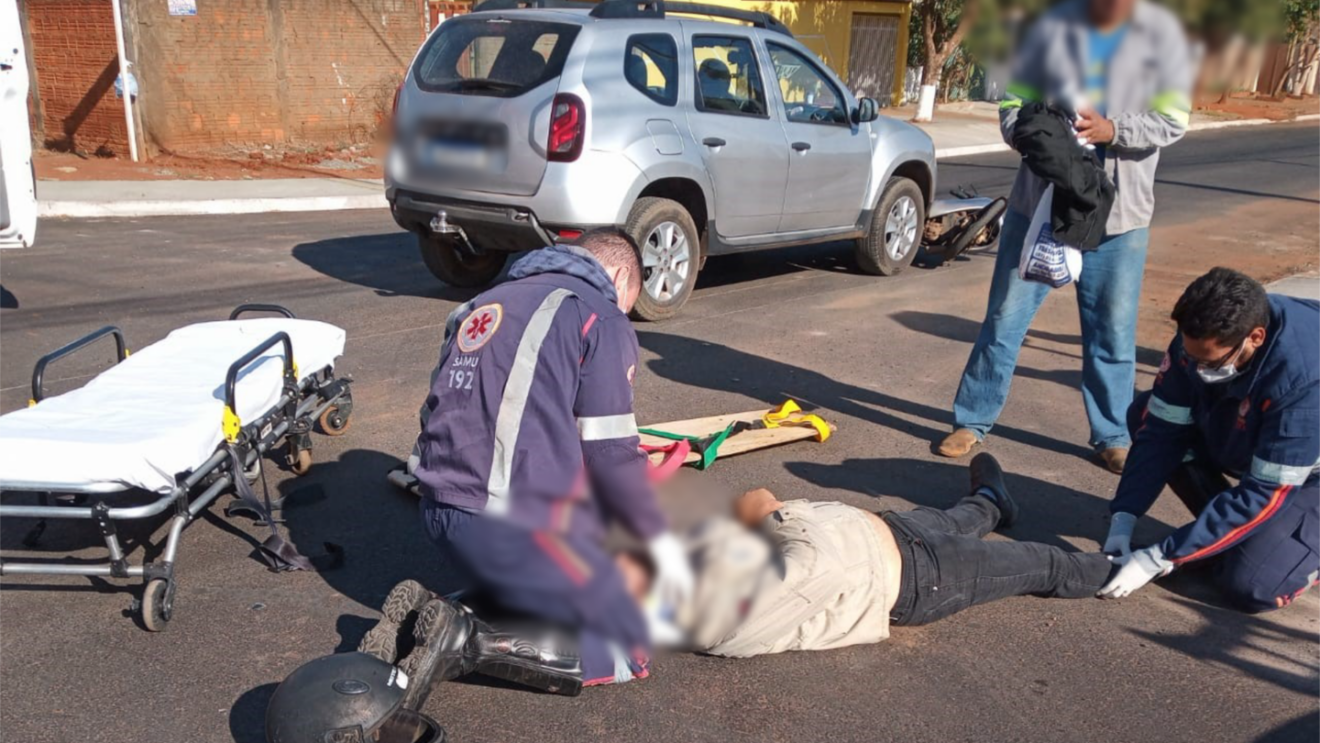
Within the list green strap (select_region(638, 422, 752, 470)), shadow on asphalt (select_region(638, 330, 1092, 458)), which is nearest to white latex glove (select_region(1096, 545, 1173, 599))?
shadow on asphalt (select_region(638, 330, 1092, 458))

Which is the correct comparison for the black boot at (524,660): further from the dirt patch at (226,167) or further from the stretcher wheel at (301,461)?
the dirt patch at (226,167)

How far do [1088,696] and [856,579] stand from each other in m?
0.83

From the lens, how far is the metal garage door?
3.90 meters

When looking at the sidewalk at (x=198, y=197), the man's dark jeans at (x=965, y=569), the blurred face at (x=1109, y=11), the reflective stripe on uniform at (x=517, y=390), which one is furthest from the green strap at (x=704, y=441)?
the sidewalk at (x=198, y=197)

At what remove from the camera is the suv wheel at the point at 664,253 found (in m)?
7.96

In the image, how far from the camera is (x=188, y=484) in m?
4.12

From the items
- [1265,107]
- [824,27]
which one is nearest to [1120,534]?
[1265,107]

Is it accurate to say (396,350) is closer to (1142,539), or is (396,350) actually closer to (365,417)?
(365,417)

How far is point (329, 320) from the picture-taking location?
315 inches

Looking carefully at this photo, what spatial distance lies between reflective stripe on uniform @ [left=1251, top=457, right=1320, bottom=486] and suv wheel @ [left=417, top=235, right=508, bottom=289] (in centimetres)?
605

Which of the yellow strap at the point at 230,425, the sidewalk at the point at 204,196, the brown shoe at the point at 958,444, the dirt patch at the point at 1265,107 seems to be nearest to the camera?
the dirt patch at the point at 1265,107

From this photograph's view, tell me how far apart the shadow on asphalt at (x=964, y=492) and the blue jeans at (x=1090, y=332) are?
421mm

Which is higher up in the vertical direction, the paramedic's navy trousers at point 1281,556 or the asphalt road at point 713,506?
the paramedic's navy trousers at point 1281,556

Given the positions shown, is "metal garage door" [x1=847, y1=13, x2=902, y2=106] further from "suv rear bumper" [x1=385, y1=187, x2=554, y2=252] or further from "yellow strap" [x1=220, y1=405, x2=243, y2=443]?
"yellow strap" [x1=220, y1=405, x2=243, y2=443]
